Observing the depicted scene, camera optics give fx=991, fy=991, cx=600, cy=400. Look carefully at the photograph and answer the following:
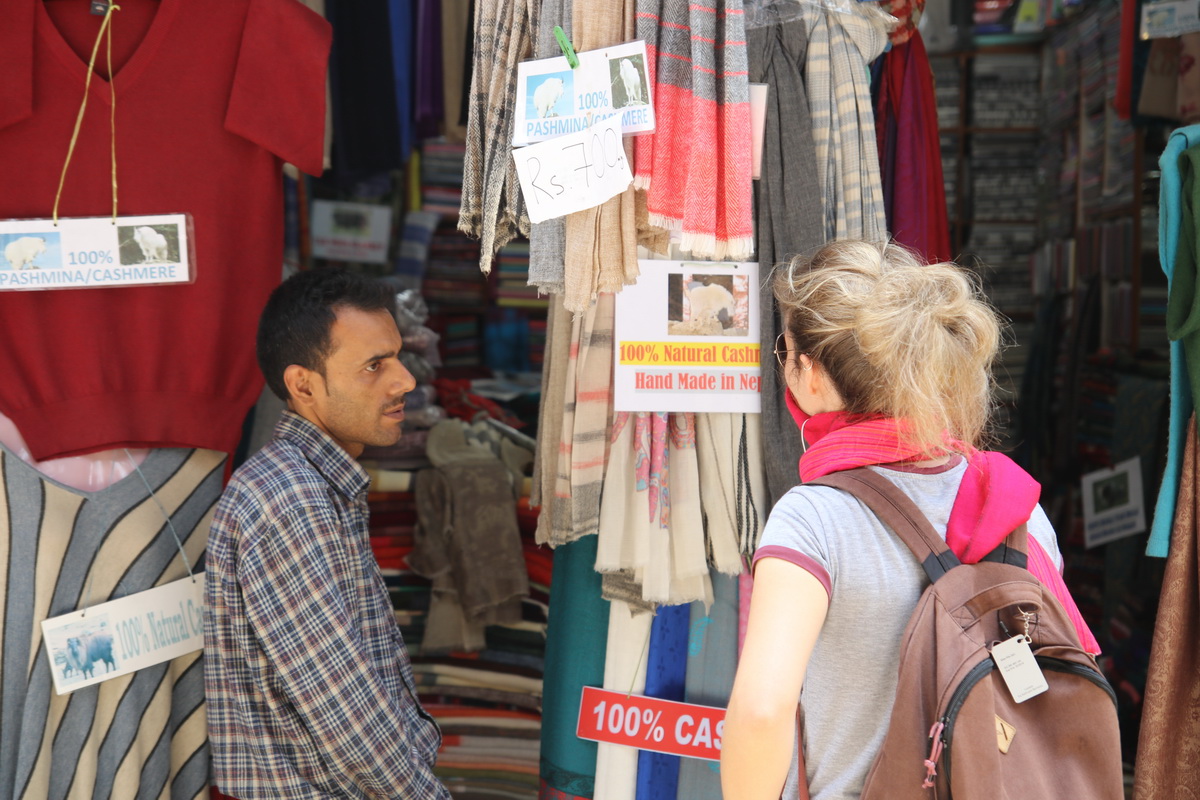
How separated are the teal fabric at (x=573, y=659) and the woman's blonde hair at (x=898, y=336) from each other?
3.40 ft

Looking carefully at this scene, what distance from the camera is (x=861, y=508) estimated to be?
1.24 m

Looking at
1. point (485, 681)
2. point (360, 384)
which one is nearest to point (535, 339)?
point (485, 681)

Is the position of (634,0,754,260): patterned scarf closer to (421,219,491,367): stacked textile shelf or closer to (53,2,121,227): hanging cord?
(53,2,121,227): hanging cord

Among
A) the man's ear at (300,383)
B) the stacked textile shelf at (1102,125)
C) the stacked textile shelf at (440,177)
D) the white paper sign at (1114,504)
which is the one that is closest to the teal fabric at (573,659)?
the man's ear at (300,383)

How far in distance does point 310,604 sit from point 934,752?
108 centimetres

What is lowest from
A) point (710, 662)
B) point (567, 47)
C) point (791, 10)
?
point (710, 662)

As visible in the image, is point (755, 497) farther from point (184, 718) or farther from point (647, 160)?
point (184, 718)

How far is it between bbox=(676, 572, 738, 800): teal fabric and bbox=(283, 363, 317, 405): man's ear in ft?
3.03

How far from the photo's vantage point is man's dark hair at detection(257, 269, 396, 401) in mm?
1982

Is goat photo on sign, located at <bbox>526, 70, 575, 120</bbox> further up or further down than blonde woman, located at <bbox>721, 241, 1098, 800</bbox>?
further up

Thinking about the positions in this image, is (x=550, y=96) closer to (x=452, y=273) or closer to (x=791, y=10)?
(x=791, y=10)

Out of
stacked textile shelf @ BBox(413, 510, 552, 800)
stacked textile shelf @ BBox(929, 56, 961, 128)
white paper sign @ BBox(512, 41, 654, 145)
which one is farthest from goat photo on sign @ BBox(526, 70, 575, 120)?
stacked textile shelf @ BBox(929, 56, 961, 128)

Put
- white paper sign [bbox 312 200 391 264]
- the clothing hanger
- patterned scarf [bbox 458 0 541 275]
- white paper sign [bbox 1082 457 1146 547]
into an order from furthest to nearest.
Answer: white paper sign [bbox 312 200 391 264] → white paper sign [bbox 1082 457 1146 547] → the clothing hanger → patterned scarf [bbox 458 0 541 275]

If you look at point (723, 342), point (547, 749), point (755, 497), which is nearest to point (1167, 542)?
point (755, 497)
